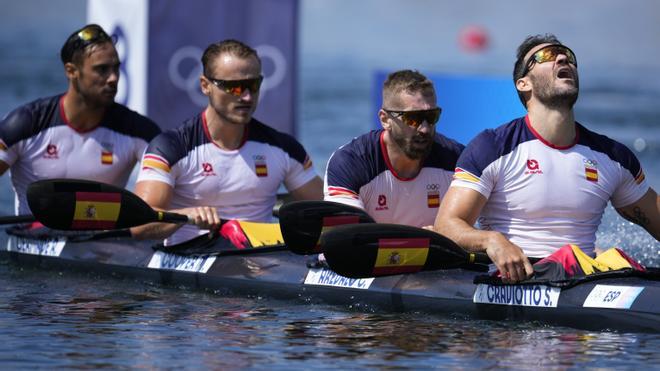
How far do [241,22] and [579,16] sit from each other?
39.6 meters

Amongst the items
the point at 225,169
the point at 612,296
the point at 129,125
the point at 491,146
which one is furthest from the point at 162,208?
the point at 612,296

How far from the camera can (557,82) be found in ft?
27.3

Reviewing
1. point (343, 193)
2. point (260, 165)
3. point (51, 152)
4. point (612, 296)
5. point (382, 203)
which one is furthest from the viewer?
point (51, 152)

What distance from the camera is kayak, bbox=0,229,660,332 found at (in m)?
7.75

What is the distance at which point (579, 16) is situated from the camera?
52625 millimetres

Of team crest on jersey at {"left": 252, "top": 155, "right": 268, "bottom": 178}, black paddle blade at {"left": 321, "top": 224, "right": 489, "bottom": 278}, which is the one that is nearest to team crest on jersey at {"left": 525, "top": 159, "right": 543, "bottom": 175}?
black paddle blade at {"left": 321, "top": 224, "right": 489, "bottom": 278}

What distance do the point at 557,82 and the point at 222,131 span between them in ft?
9.70

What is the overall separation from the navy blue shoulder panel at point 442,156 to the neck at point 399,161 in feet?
0.32

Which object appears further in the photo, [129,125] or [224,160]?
[129,125]

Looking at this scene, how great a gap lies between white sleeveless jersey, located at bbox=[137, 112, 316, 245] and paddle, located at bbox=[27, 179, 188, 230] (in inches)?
11.9

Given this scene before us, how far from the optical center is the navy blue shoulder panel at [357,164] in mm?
9234

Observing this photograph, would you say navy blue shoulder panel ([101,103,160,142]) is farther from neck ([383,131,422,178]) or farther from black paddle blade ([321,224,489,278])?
black paddle blade ([321,224,489,278])

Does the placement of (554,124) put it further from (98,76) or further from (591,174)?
(98,76)

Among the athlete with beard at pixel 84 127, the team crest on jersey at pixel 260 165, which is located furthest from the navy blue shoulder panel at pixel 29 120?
the team crest on jersey at pixel 260 165
